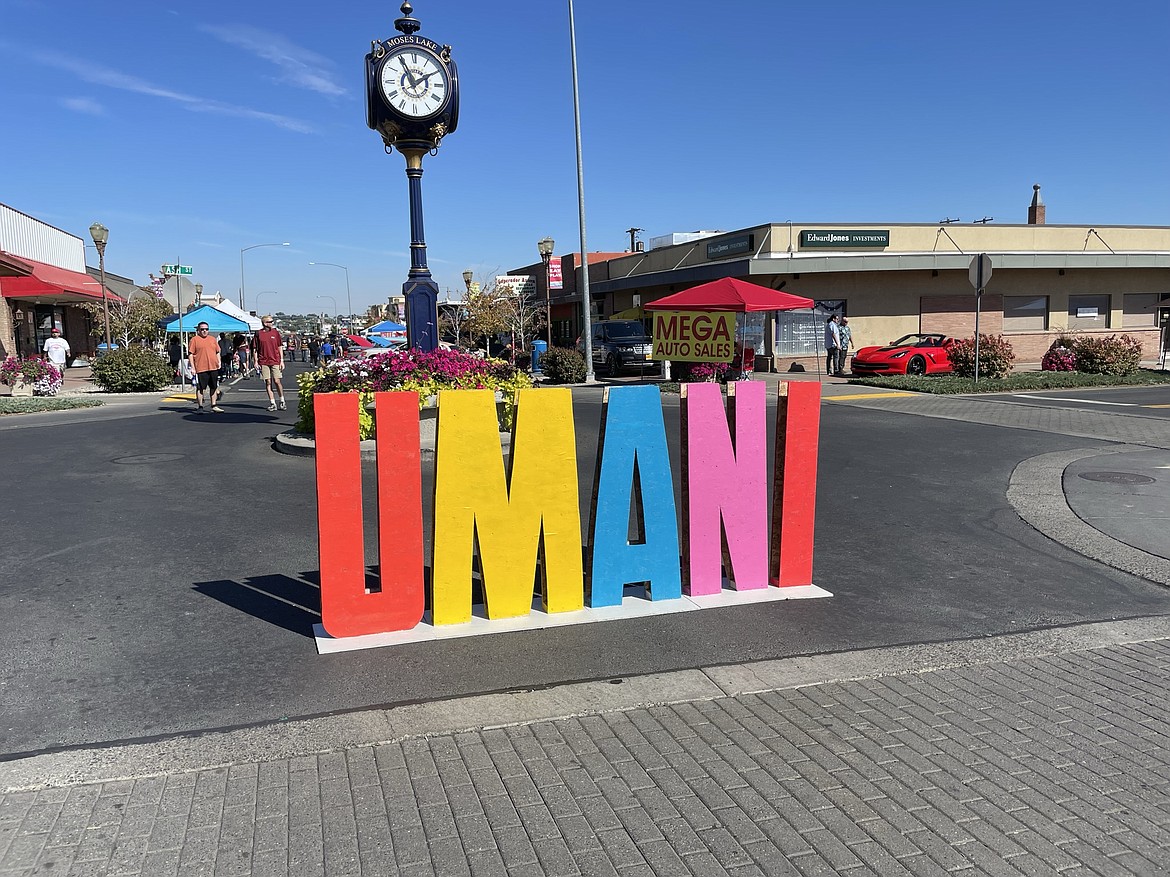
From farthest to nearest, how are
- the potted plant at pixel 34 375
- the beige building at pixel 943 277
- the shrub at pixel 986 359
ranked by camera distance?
1. the beige building at pixel 943 277
2. the shrub at pixel 986 359
3. the potted plant at pixel 34 375

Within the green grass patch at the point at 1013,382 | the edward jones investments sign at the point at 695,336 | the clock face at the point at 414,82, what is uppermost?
the clock face at the point at 414,82

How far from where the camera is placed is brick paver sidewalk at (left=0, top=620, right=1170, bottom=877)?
112 inches

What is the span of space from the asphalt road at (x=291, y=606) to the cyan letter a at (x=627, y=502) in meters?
0.35

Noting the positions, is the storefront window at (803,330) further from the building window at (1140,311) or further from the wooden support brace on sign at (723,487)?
the wooden support brace on sign at (723,487)

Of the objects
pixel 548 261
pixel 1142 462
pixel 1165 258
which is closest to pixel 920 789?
pixel 1142 462

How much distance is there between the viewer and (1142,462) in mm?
9906

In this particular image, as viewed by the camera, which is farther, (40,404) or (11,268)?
(11,268)

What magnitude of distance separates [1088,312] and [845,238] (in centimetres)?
1148

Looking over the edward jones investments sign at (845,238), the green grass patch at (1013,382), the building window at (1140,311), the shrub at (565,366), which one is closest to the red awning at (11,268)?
the shrub at (565,366)

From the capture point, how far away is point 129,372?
23.3m

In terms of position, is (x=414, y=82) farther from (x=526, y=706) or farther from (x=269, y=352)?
(x=526, y=706)

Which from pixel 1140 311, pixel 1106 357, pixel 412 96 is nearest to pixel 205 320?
pixel 412 96

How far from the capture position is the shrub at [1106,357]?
74.9 ft

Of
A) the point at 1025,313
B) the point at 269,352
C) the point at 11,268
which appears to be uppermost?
the point at 11,268
